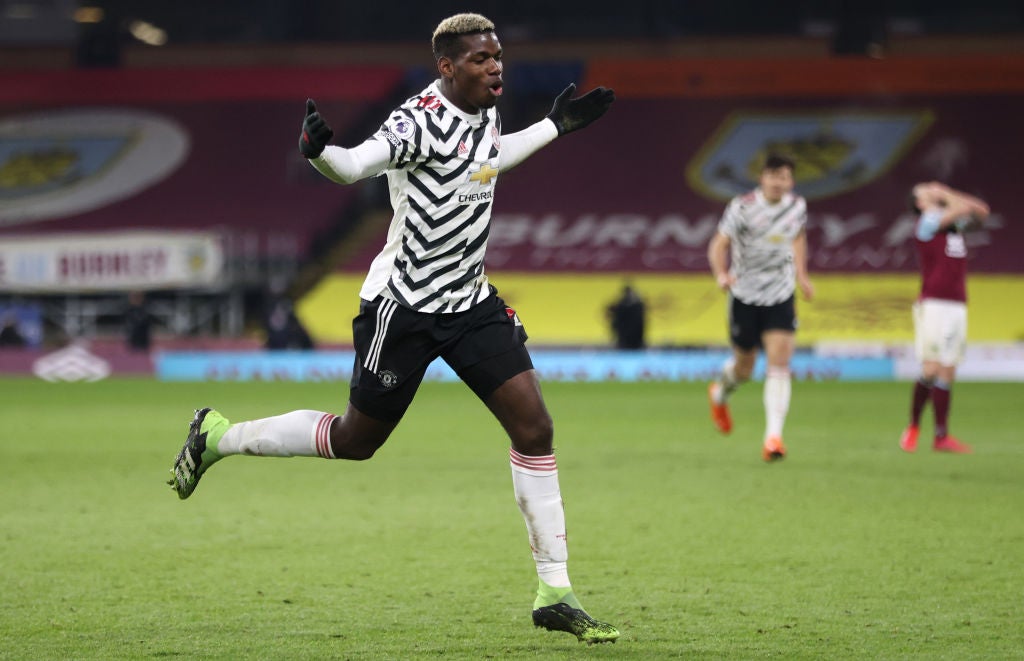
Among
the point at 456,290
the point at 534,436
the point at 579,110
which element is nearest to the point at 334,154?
the point at 456,290

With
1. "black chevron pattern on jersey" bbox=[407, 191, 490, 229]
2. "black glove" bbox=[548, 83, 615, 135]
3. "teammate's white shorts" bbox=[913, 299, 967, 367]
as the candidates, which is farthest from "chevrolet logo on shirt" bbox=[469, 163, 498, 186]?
"teammate's white shorts" bbox=[913, 299, 967, 367]

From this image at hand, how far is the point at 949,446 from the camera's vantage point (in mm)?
12344

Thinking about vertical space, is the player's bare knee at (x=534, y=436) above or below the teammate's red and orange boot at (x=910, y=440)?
above

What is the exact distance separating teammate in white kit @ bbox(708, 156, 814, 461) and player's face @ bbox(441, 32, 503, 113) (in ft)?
19.4

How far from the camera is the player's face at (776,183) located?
11.2 m

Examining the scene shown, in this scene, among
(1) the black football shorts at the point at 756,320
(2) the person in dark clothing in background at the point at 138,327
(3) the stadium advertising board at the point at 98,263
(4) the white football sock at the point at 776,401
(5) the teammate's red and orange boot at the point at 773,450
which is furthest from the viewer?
(3) the stadium advertising board at the point at 98,263

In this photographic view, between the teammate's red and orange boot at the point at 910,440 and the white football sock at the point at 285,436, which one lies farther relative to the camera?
the teammate's red and orange boot at the point at 910,440

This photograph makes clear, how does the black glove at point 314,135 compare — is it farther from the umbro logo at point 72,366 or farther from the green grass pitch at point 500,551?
the umbro logo at point 72,366

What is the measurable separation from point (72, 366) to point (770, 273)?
18231 mm

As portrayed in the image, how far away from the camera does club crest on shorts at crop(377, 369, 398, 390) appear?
5.53 meters

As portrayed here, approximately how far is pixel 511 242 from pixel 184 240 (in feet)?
23.8

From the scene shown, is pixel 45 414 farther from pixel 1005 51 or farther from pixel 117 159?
pixel 1005 51

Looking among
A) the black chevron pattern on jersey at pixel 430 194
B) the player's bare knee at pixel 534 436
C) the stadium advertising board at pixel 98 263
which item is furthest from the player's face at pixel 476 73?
the stadium advertising board at pixel 98 263

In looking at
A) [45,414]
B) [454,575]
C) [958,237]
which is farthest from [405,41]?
[454,575]
